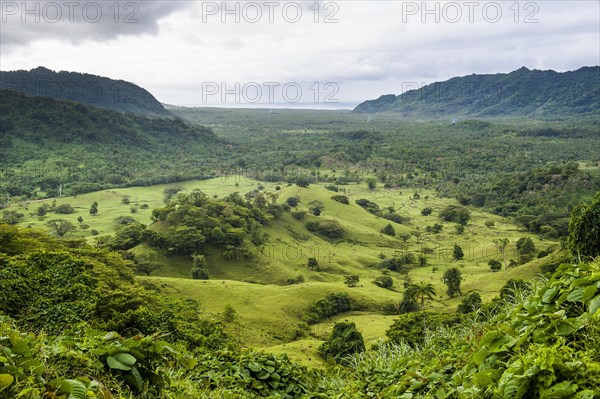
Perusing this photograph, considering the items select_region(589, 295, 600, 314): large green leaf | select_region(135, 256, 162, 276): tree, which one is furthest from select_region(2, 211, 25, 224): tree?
select_region(589, 295, 600, 314): large green leaf

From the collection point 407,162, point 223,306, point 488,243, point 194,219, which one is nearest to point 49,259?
point 223,306

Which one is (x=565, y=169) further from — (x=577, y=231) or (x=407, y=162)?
(x=577, y=231)

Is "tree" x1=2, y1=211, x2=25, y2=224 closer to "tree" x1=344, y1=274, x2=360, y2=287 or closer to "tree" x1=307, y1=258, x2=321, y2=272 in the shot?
"tree" x1=307, y1=258, x2=321, y2=272

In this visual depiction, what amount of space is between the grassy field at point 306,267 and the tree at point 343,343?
1235 mm

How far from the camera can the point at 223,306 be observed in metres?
46.3

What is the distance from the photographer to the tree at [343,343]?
1405 inches

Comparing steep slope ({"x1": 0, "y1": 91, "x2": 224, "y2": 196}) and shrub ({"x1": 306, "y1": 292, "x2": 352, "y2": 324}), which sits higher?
steep slope ({"x1": 0, "y1": 91, "x2": 224, "y2": 196})

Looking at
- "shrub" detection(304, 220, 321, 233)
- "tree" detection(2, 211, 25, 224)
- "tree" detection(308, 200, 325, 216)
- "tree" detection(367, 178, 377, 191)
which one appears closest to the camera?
"tree" detection(2, 211, 25, 224)

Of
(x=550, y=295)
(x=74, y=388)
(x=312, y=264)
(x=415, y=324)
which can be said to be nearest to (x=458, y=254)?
(x=312, y=264)

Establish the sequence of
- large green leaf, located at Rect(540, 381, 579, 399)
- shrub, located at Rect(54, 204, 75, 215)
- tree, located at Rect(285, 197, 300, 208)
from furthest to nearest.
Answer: shrub, located at Rect(54, 204, 75, 215), tree, located at Rect(285, 197, 300, 208), large green leaf, located at Rect(540, 381, 579, 399)

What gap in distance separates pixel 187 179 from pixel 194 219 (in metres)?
93.6

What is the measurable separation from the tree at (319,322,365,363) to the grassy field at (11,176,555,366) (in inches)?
48.6

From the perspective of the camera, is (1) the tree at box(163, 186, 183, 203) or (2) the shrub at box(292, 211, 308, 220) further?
(1) the tree at box(163, 186, 183, 203)

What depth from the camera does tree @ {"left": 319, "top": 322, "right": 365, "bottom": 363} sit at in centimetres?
3569
